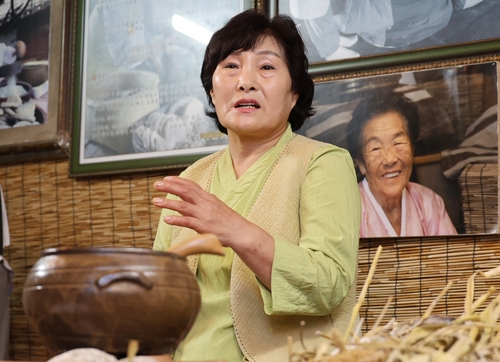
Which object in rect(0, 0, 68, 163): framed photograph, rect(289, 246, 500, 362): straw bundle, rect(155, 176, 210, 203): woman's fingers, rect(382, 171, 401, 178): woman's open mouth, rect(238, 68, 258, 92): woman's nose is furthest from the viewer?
rect(0, 0, 68, 163): framed photograph

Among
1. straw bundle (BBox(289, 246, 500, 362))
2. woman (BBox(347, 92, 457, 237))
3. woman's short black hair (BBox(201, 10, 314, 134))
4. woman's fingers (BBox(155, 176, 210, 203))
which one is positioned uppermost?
woman's short black hair (BBox(201, 10, 314, 134))

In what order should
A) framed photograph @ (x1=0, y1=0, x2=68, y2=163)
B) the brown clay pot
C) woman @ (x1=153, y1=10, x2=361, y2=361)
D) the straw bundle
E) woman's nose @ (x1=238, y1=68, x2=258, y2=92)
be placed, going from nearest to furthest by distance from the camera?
the straw bundle
the brown clay pot
woman @ (x1=153, y1=10, x2=361, y2=361)
woman's nose @ (x1=238, y1=68, x2=258, y2=92)
framed photograph @ (x1=0, y1=0, x2=68, y2=163)

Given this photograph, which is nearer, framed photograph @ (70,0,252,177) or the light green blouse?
the light green blouse

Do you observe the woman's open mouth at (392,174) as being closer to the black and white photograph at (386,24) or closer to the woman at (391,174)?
the woman at (391,174)

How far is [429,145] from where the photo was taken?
217cm

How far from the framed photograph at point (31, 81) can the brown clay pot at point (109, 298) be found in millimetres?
2164

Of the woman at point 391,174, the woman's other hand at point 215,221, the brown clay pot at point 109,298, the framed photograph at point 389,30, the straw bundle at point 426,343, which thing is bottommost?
the straw bundle at point 426,343

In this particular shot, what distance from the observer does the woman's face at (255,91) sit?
163cm

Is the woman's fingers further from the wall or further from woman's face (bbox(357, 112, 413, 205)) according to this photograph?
the wall

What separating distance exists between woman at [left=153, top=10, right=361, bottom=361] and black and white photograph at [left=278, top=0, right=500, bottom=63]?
1.93 ft

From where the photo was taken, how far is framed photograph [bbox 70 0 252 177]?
2.61 m

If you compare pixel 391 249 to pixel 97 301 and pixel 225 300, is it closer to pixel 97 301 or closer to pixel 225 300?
pixel 225 300

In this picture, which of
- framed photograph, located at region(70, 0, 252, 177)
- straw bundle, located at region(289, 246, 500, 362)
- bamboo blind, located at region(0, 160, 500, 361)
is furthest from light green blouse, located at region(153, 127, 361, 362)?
framed photograph, located at region(70, 0, 252, 177)

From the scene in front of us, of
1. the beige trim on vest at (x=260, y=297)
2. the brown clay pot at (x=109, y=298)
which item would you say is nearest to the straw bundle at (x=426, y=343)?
the brown clay pot at (x=109, y=298)
